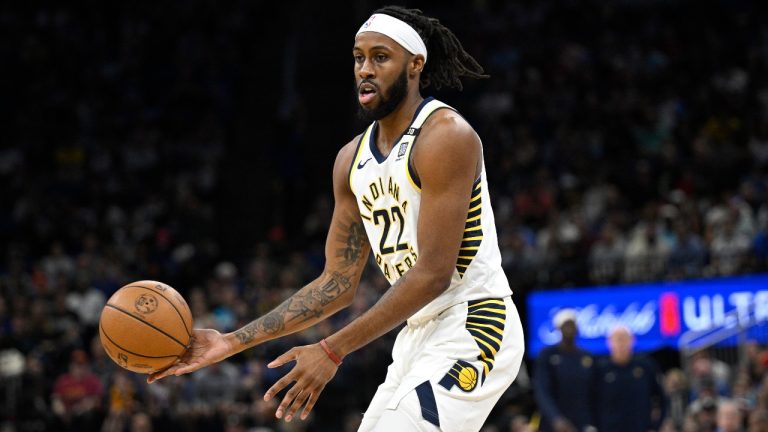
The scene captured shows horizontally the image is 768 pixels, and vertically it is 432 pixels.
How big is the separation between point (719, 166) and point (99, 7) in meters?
13.9

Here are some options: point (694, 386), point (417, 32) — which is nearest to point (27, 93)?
point (694, 386)

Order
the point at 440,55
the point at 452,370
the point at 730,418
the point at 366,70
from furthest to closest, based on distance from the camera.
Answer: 1. the point at 730,418
2. the point at 440,55
3. the point at 366,70
4. the point at 452,370

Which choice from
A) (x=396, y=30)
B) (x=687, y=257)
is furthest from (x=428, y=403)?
(x=687, y=257)

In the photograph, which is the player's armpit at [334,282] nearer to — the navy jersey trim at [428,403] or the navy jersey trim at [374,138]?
the navy jersey trim at [374,138]

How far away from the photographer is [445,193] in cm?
465

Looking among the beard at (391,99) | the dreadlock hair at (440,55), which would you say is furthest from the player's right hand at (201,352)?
the dreadlock hair at (440,55)

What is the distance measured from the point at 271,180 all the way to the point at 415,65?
16406 mm

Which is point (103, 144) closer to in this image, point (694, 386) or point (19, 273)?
point (19, 273)

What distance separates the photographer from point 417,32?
5047mm

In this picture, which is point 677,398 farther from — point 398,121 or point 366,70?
point 366,70

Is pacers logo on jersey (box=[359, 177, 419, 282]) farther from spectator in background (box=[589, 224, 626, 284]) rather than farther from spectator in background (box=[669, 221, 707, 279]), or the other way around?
spectator in background (box=[589, 224, 626, 284])

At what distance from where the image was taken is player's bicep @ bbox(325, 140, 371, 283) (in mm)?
5262

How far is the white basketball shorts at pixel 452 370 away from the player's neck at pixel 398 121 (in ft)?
2.65

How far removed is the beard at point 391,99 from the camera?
4.89 metres
